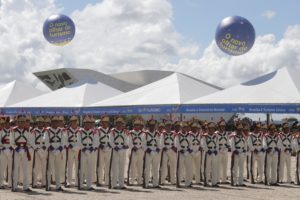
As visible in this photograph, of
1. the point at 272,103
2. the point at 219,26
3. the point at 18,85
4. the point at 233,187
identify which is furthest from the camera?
the point at 18,85

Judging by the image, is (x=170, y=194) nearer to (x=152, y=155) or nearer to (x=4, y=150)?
(x=152, y=155)

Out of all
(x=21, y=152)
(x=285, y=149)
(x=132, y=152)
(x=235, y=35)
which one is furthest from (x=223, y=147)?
(x=21, y=152)

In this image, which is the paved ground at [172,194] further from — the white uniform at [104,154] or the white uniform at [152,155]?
the white uniform at [104,154]

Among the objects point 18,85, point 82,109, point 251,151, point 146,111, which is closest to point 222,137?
point 251,151

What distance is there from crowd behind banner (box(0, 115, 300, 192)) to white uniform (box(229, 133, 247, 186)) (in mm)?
28

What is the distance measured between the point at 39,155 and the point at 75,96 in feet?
29.3

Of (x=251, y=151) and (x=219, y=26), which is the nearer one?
(x=251, y=151)

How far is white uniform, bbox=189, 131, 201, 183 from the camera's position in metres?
14.9

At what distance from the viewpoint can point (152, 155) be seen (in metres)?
14.5

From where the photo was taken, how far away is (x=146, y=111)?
1911 cm

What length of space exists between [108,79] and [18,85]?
4515cm

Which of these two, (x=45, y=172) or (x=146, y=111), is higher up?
(x=146, y=111)

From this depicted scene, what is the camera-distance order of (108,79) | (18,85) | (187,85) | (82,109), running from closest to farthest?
(187,85), (82,109), (18,85), (108,79)

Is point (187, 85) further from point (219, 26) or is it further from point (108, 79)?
point (108, 79)
